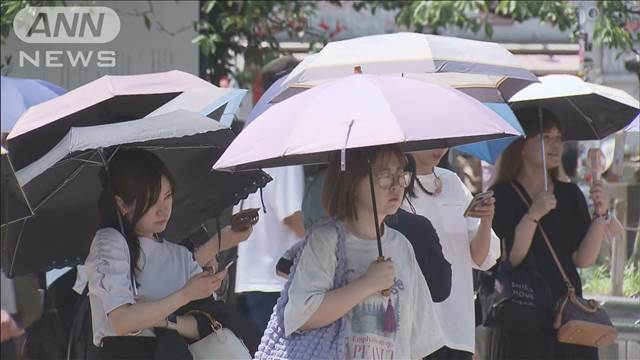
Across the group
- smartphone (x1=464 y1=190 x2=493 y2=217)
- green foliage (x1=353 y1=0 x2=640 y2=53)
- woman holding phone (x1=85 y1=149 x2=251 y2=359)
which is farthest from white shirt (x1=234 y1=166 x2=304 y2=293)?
green foliage (x1=353 y1=0 x2=640 y2=53)

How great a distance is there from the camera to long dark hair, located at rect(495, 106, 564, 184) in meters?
5.38

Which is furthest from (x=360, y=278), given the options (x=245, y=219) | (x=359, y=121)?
(x=245, y=219)

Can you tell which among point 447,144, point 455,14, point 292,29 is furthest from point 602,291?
point 447,144

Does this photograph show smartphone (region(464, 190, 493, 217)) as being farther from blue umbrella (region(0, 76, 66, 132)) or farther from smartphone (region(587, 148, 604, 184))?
blue umbrella (region(0, 76, 66, 132))

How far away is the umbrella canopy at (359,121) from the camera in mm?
3447

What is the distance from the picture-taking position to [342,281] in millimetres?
3666

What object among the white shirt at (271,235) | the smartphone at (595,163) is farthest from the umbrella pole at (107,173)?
the smartphone at (595,163)

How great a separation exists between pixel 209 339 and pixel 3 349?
1.72m

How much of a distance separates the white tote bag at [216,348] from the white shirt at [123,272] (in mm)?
149

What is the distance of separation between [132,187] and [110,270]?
0.32 metres

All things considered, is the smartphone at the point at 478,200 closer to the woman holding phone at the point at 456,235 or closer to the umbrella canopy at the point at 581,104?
the woman holding phone at the point at 456,235

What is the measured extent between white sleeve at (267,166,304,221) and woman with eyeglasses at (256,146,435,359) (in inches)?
79.7

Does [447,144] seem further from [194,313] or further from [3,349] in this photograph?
[3,349]

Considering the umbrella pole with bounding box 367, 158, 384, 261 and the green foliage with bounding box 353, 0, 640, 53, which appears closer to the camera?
the umbrella pole with bounding box 367, 158, 384, 261
